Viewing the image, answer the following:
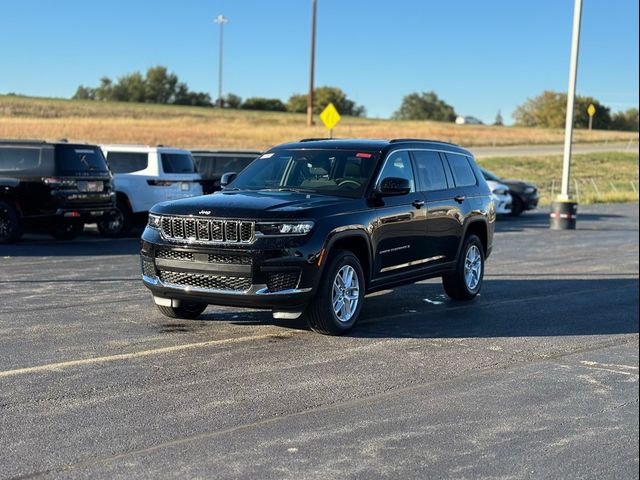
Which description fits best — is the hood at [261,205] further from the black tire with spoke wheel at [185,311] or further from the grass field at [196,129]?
the grass field at [196,129]

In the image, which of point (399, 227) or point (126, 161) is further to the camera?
point (126, 161)

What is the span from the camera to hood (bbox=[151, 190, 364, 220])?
8.04m

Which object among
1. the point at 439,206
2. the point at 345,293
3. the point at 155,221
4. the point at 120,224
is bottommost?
the point at 120,224

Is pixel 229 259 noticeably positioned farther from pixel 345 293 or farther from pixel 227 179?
pixel 227 179

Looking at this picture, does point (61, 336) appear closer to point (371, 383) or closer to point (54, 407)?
point (54, 407)

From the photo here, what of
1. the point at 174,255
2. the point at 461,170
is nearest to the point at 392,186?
the point at 174,255

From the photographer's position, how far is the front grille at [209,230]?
8.00m

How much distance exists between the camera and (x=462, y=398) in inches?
249

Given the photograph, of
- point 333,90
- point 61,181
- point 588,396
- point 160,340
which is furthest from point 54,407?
point 333,90

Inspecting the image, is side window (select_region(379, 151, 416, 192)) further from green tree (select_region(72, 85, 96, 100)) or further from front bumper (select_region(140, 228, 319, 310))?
green tree (select_region(72, 85, 96, 100))

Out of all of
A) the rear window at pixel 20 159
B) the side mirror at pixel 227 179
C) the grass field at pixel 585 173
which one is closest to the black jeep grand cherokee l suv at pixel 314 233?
the side mirror at pixel 227 179

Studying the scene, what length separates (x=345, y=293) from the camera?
8.52 metres

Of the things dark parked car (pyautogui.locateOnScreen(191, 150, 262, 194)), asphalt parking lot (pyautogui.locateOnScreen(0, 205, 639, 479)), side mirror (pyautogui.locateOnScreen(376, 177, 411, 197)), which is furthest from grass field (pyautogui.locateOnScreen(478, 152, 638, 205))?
A: asphalt parking lot (pyautogui.locateOnScreen(0, 205, 639, 479))

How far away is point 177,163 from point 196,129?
5061cm
